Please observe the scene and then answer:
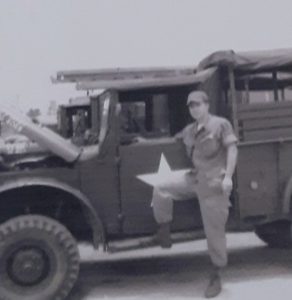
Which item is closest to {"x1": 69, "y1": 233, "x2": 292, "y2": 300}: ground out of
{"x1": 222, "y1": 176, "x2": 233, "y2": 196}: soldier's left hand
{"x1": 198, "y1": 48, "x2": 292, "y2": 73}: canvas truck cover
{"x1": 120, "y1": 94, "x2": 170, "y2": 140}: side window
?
{"x1": 222, "y1": 176, "x2": 233, "y2": 196}: soldier's left hand

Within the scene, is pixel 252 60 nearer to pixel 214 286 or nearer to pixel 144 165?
pixel 144 165

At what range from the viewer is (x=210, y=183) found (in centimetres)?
611

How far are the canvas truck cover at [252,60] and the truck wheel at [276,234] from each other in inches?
67.5

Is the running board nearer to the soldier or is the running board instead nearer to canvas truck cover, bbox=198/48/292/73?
the soldier

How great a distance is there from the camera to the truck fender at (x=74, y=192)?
611cm

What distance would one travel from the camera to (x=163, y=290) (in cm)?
654

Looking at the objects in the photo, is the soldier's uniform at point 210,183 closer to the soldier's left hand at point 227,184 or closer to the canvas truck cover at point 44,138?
the soldier's left hand at point 227,184

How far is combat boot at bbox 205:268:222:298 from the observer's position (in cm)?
616

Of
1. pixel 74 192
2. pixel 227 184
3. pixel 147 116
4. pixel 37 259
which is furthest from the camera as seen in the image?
pixel 147 116

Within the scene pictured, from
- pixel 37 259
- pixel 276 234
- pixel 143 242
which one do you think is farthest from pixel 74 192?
pixel 276 234

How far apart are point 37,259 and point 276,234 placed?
3.00 m

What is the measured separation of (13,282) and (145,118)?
181cm

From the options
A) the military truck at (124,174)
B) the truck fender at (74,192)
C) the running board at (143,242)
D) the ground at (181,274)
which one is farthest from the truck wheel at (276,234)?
the truck fender at (74,192)

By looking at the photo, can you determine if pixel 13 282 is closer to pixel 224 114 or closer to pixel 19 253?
pixel 19 253
